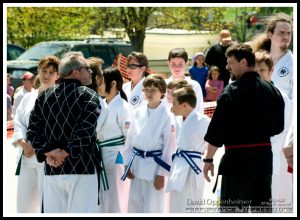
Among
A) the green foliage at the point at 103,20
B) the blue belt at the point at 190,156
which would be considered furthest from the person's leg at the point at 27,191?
the green foliage at the point at 103,20

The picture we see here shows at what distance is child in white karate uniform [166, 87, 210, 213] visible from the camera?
7.42 metres

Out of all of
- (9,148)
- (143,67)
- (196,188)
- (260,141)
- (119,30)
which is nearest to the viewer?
(260,141)

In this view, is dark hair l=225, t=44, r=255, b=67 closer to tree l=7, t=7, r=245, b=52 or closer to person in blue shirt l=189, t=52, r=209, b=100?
person in blue shirt l=189, t=52, r=209, b=100

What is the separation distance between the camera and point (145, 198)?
306 inches

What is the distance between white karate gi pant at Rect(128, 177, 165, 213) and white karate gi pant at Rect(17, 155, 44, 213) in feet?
3.14

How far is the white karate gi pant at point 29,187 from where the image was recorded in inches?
300

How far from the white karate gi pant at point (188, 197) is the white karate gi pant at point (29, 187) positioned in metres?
1.37

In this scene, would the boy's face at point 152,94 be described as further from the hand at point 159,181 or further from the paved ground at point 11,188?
the paved ground at point 11,188

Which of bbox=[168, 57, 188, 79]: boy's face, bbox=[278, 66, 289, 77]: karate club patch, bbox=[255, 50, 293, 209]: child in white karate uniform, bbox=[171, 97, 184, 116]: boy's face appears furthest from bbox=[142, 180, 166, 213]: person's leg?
bbox=[278, 66, 289, 77]: karate club patch

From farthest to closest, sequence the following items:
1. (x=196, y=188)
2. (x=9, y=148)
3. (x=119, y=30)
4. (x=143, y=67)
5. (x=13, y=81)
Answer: (x=119, y=30) < (x=13, y=81) < (x=9, y=148) < (x=143, y=67) < (x=196, y=188)

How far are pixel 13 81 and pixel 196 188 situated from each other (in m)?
13.7

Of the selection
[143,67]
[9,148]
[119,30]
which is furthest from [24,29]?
[143,67]

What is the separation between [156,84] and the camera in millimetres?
7676

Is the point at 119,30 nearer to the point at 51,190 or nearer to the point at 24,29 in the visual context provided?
the point at 24,29
